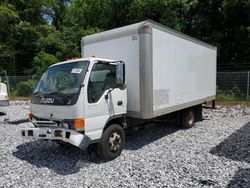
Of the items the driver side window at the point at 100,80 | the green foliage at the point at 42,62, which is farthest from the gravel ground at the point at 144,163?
the green foliage at the point at 42,62

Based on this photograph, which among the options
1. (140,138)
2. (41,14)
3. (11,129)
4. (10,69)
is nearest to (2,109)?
(11,129)

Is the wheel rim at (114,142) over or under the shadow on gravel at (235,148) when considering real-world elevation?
over

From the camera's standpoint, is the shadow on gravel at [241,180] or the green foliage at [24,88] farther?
the green foliage at [24,88]

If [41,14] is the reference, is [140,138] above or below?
below

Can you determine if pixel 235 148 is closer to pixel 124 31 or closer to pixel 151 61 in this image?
pixel 151 61

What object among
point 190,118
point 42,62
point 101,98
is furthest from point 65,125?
point 42,62

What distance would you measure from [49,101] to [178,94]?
147 inches

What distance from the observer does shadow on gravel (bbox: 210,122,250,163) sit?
5.57 metres

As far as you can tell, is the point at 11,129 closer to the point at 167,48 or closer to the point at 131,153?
the point at 131,153

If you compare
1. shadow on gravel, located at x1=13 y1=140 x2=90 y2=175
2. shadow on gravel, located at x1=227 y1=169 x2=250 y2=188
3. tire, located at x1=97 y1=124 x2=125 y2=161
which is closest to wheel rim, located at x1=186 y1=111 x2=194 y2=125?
tire, located at x1=97 y1=124 x2=125 y2=161

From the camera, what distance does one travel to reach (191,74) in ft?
26.5

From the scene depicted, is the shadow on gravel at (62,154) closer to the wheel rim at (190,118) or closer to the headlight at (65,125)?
the headlight at (65,125)

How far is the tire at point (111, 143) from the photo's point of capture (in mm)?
5386

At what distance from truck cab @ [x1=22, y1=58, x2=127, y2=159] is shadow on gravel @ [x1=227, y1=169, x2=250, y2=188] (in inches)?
96.3
